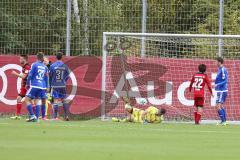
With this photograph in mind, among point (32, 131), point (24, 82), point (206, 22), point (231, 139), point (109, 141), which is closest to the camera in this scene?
point (109, 141)

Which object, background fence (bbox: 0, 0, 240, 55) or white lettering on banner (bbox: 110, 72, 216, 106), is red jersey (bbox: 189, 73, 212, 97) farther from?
background fence (bbox: 0, 0, 240, 55)

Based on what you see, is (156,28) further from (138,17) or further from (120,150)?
(120,150)

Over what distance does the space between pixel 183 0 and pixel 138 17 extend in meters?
1.73

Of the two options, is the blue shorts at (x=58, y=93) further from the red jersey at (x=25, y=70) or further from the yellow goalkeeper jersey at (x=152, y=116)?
the yellow goalkeeper jersey at (x=152, y=116)

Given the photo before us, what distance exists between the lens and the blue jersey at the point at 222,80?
22797 mm

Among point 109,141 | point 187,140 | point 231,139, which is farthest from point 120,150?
point 231,139

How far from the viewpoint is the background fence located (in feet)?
82.9

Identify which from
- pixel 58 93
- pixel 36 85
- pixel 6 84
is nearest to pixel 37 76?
pixel 36 85

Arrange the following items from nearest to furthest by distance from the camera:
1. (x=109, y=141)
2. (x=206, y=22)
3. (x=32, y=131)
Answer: (x=109, y=141)
(x=32, y=131)
(x=206, y=22)

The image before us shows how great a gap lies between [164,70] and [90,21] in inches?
129

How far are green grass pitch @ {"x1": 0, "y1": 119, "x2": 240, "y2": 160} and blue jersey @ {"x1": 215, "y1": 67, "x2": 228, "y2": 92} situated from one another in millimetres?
5798

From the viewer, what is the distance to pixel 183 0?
25.4 meters

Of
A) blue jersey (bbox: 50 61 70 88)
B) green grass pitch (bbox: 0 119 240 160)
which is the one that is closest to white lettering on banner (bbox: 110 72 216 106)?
blue jersey (bbox: 50 61 70 88)

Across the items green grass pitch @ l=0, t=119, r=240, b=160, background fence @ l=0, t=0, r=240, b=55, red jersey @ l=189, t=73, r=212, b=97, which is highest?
background fence @ l=0, t=0, r=240, b=55
